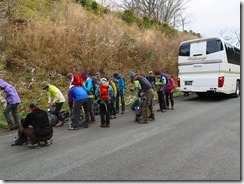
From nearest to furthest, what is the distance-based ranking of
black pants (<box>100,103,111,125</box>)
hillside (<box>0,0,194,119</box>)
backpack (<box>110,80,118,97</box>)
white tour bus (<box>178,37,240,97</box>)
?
1. black pants (<box>100,103,111,125</box>)
2. backpack (<box>110,80,118,97</box>)
3. hillside (<box>0,0,194,119</box>)
4. white tour bus (<box>178,37,240,97</box>)

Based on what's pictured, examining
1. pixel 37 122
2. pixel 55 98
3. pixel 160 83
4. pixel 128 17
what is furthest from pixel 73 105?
pixel 128 17

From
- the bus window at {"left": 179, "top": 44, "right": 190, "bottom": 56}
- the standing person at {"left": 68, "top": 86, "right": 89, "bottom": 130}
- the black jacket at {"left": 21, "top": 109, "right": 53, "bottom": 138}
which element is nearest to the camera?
the black jacket at {"left": 21, "top": 109, "right": 53, "bottom": 138}

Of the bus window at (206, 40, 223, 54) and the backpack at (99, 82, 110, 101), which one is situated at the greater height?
the bus window at (206, 40, 223, 54)

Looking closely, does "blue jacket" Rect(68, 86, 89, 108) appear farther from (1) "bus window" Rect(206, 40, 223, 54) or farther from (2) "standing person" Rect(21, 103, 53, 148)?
(1) "bus window" Rect(206, 40, 223, 54)

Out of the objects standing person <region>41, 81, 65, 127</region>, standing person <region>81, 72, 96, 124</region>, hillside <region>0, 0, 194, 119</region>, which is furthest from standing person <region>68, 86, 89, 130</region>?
hillside <region>0, 0, 194, 119</region>

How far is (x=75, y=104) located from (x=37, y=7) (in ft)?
40.4

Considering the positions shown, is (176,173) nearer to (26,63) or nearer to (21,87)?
(21,87)

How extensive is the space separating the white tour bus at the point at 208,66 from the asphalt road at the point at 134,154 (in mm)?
5113

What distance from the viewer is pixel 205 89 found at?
45.0 feet

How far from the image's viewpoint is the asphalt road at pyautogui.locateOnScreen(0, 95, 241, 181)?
183 inches

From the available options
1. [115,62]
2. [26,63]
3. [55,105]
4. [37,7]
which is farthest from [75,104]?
[37,7]

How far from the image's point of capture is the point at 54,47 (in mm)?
13914

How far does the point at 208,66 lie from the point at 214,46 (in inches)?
40.6

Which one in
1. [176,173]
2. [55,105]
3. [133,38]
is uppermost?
[133,38]
